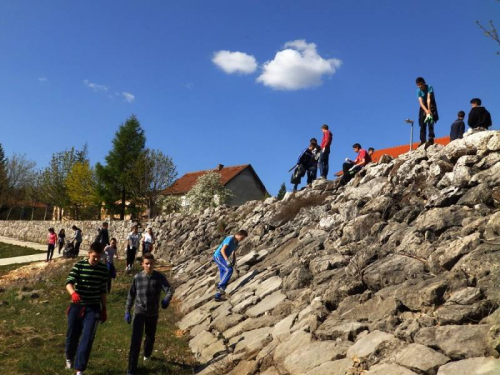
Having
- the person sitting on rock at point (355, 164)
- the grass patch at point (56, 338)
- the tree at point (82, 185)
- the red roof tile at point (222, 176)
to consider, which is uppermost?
the red roof tile at point (222, 176)

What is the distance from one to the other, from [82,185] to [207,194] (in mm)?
23805

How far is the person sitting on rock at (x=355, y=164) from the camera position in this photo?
48.6ft

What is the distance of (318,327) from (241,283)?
15.8 feet

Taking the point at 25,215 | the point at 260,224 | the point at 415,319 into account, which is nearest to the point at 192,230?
the point at 260,224

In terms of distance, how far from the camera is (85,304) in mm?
6543

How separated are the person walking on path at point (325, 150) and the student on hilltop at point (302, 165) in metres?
0.83

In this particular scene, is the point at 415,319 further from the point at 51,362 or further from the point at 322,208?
the point at 322,208

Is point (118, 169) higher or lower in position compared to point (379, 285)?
higher

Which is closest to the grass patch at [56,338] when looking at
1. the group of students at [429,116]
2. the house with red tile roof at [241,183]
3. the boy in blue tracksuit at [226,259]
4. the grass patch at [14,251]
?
the boy in blue tracksuit at [226,259]

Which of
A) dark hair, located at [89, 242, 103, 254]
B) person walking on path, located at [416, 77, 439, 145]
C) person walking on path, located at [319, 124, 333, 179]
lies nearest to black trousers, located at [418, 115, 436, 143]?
person walking on path, located at [416, 77, 439, 145]

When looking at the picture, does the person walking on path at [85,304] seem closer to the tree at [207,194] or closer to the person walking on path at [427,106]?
the person walking on path at [427,106]

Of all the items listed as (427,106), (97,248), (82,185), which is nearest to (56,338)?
(97,248)

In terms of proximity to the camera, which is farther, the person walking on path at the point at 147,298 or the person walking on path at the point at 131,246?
the person walking on path at the point at 131,246

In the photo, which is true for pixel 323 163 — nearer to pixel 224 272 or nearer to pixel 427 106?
pixel 427 106
